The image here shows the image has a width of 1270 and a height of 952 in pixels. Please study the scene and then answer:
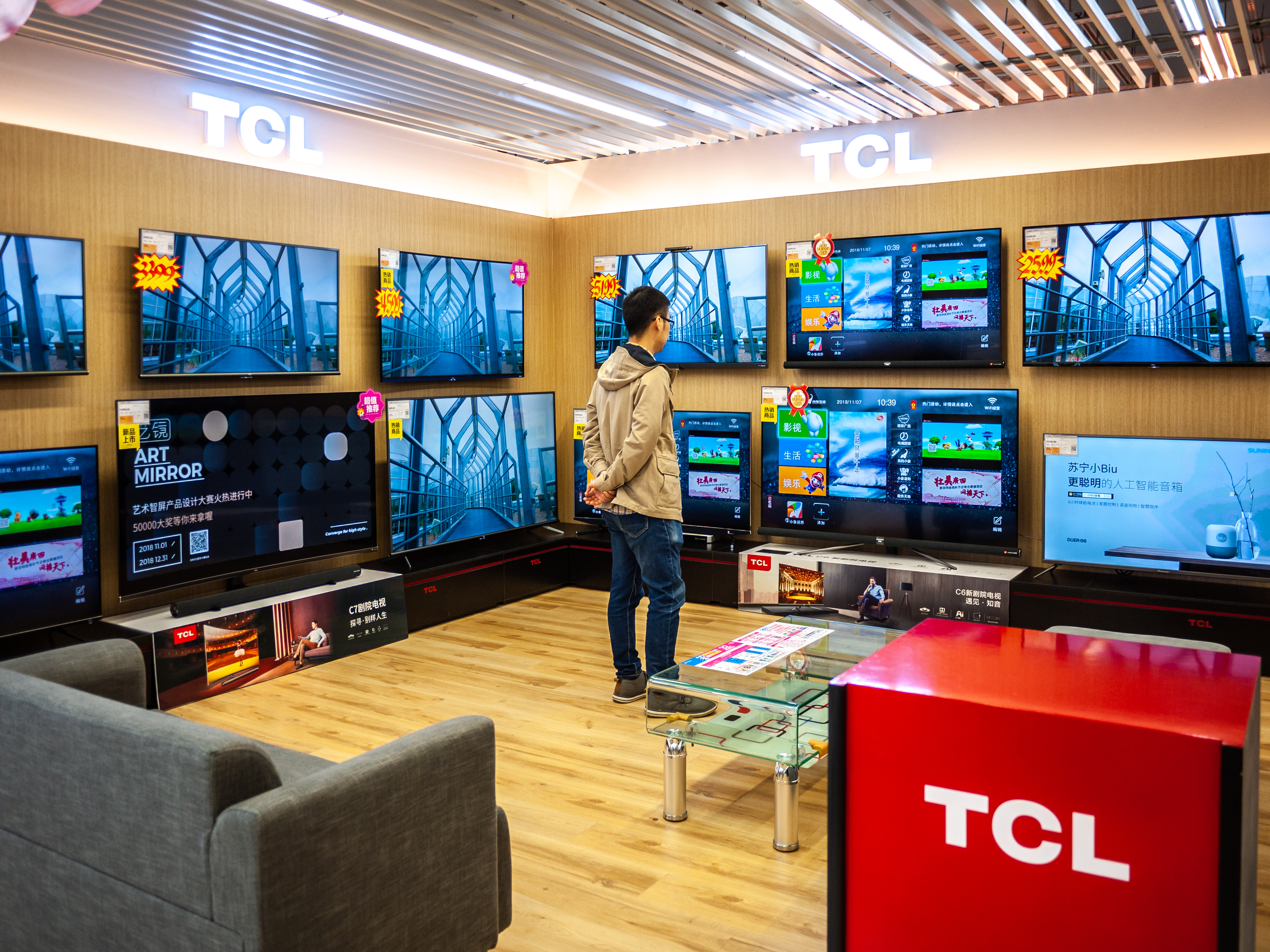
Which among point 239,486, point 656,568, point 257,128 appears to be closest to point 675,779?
point 656,568

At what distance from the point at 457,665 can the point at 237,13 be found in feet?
9.46

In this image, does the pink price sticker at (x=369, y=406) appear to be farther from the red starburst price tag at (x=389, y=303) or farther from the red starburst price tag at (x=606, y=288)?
the red starburst price tag at (x=606, y=288)

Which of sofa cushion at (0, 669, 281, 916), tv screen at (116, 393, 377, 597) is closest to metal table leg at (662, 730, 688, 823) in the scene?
sofa cushion at (0, 669, 281, 916)

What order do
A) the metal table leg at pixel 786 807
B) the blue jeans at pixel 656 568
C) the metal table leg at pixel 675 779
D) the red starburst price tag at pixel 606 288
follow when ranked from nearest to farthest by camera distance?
the metal table leg at pixel 786 807, the metal table leg at pixel 675 779, the blue jeans at pixel 656 568, the red starburst price tag at pixel 606 288

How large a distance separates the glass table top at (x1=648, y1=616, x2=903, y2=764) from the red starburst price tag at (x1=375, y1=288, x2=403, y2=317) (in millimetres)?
3014

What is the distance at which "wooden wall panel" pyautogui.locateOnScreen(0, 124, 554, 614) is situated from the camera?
4102 millimetres

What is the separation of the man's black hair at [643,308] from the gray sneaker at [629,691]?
4.69 ft

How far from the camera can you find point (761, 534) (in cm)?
599

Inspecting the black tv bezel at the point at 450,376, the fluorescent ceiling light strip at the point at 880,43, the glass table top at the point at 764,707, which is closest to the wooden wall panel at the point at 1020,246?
the fluorescent ceiling light strip at the point at 880,43

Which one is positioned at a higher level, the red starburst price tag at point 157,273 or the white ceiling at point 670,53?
the white ceiling at point 670,53

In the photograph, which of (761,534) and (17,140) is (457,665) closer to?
(761,534)

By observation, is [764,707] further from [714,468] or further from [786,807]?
[714,468]

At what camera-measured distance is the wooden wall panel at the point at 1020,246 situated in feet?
15.9

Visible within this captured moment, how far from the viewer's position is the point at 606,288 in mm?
6441
